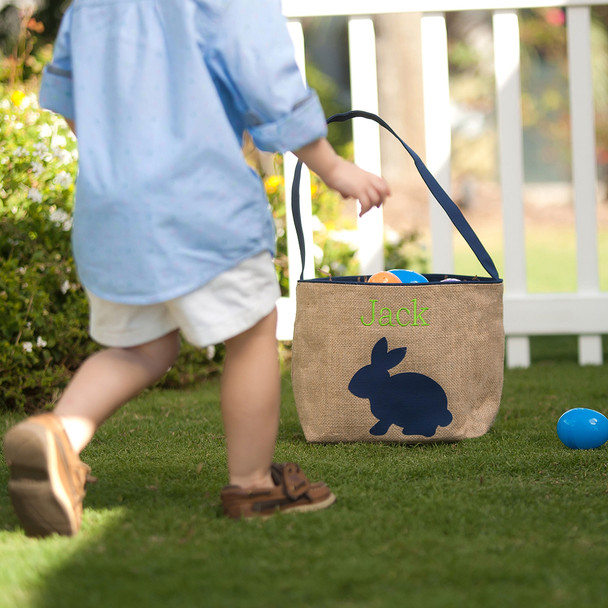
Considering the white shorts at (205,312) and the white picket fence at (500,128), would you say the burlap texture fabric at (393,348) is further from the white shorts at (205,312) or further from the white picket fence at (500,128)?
the white picket fence at (500,128)

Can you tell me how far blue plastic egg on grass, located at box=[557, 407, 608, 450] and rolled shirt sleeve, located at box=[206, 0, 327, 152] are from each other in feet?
3.49

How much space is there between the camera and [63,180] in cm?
294

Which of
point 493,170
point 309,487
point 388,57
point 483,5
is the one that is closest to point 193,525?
point 309,487

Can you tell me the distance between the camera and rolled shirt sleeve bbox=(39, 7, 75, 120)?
1687 millimetres

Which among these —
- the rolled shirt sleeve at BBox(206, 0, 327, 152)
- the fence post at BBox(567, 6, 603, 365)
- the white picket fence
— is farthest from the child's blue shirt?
the fence post at BBox(567, 6, 603, 365)

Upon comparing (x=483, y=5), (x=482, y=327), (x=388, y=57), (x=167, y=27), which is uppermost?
(x=388, y=57)

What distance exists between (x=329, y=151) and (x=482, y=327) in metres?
0.84

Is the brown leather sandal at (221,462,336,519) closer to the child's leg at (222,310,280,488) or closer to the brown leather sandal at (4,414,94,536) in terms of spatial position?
Result: the child's leg at (222,310,280,488)

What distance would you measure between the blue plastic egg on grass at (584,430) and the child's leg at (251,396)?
2.86 feet

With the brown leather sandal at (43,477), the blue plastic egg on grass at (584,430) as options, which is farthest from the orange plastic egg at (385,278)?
the brown leather sandal at (43,477)

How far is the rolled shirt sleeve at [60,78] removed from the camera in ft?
5.53

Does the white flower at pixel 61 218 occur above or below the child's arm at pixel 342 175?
below

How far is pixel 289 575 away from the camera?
1.36 metres

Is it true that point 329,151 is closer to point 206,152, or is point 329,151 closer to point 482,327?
point 206,152
